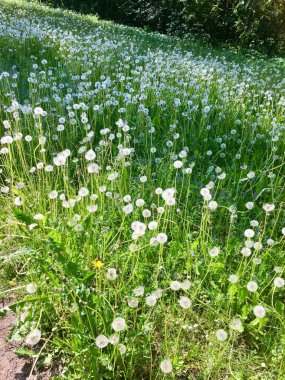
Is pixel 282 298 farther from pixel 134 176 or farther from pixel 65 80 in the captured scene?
pixel 65 80


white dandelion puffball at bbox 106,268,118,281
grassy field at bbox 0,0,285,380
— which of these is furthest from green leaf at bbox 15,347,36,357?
white dandelion puffball at bbox 106,268,118,281

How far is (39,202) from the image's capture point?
9.21ft

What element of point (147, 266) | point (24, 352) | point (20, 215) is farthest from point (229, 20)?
point (24, 352)

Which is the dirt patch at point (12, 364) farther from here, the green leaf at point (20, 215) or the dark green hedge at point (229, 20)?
the dark green hedge at point (229, 20)

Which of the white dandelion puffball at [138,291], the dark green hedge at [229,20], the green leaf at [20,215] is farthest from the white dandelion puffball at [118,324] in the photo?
the dark green hedge at [229,20]

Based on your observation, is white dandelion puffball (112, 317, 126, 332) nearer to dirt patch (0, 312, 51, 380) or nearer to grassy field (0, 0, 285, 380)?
grassy field (0, 0, 285, 380)

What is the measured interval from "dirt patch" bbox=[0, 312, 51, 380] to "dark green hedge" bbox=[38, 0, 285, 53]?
444 inches

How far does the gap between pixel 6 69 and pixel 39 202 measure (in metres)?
3.74

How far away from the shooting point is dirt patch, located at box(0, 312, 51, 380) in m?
1.91

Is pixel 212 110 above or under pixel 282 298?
above

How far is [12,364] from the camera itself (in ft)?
6.43

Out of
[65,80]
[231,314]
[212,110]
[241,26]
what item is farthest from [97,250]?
[241,26]

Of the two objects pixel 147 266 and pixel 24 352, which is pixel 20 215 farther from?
pixel 147 266

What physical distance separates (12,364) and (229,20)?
12.9 metres
